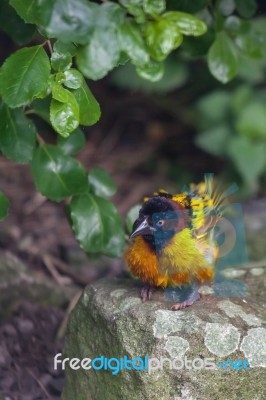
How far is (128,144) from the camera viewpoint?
6121mm

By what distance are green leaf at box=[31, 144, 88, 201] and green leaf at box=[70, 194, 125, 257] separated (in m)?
0.08

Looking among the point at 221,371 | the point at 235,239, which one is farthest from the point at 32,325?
the point at 221,371

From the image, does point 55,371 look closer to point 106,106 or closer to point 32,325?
point 32,325

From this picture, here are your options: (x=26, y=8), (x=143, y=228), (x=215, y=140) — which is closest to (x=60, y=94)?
(x=26, y=8)

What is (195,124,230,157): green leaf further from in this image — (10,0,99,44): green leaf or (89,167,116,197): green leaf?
(10,0,99,44): green leaf

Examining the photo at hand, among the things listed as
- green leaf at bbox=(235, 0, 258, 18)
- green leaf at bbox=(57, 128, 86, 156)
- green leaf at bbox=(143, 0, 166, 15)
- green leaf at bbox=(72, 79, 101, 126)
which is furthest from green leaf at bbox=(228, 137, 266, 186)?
green leaf at bbox=(143, 0, 166, 15)

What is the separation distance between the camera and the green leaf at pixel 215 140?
5398mm

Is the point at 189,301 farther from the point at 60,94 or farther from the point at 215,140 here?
the point at 215,140

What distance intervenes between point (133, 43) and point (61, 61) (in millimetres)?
367

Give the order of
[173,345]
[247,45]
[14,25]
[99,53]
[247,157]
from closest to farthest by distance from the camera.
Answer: [99,53] < [173,345] < [14,25] < [247,45] < [247,157]

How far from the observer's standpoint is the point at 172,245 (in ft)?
9.50

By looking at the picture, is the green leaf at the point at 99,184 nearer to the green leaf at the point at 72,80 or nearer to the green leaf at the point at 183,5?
the green leaf at the point at 183,5

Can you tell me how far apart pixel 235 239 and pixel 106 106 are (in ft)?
10.0

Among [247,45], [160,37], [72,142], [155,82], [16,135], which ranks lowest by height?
[155,82]
